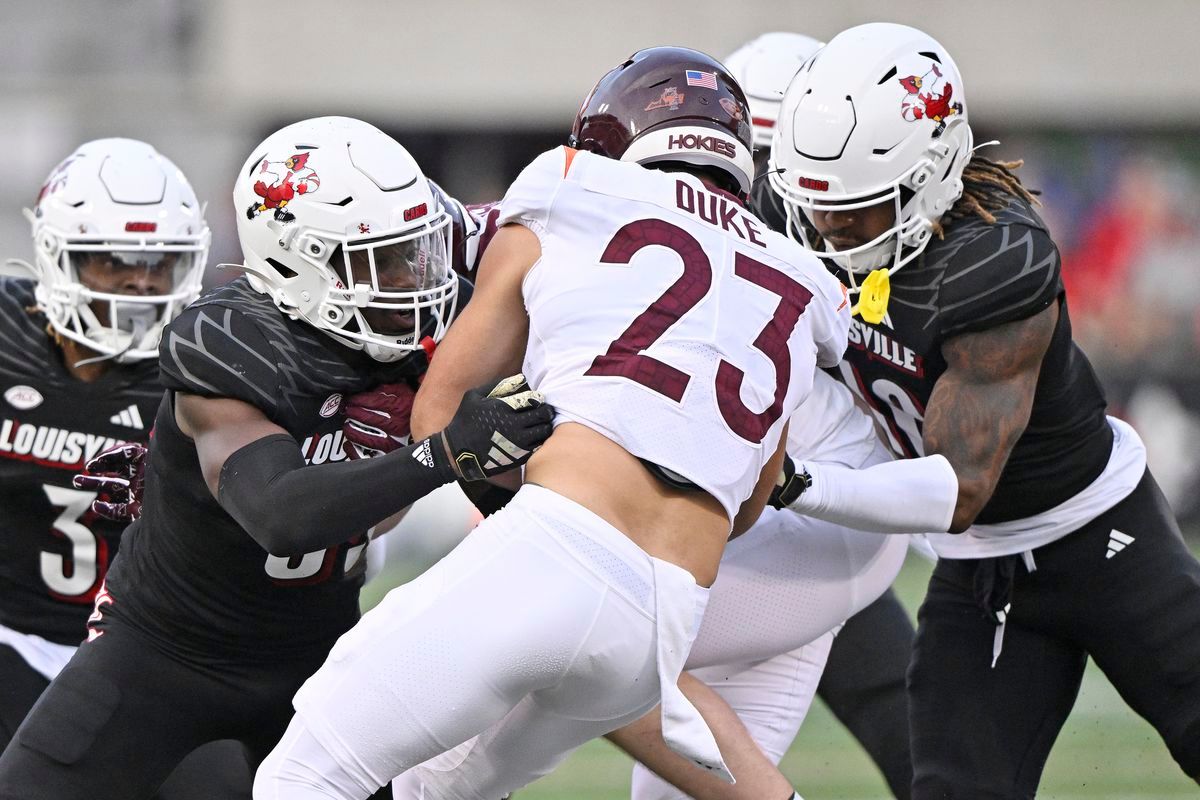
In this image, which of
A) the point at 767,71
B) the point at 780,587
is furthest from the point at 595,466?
the point at 767,71

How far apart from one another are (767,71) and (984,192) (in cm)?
131

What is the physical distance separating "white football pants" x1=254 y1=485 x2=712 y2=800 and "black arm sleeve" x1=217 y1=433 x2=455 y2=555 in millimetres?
175

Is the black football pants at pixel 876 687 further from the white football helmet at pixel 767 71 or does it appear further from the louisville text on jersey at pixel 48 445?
the louisville text on jersey at pixel 48 445

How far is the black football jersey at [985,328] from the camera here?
11.5 ft

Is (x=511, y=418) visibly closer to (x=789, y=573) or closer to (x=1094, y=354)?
(x=789, y=573)

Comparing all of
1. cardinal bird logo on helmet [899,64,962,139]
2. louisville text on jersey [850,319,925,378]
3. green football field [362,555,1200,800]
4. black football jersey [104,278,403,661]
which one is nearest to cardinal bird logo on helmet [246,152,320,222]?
black football jersey [104,278,403,661]

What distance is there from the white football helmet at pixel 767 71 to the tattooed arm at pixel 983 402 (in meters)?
1.42

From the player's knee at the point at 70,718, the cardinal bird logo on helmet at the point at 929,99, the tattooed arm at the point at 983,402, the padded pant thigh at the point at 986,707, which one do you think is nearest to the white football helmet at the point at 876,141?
the cardinal bird logo on helmet at the point at 929,99

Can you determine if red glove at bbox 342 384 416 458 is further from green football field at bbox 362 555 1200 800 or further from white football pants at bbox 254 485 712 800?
green football field at bbox 362 555 1200 800

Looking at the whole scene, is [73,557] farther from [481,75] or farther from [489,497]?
[481,75]

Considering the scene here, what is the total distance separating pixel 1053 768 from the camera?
5770mm

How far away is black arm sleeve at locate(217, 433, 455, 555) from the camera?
2879 millimetres

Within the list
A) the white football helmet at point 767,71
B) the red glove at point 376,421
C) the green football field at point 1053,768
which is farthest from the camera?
the green football field at point 1053,768

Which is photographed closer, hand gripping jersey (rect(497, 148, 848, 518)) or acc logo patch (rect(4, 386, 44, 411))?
hand gripping jersey (rect(497, 148, 848, 518))
